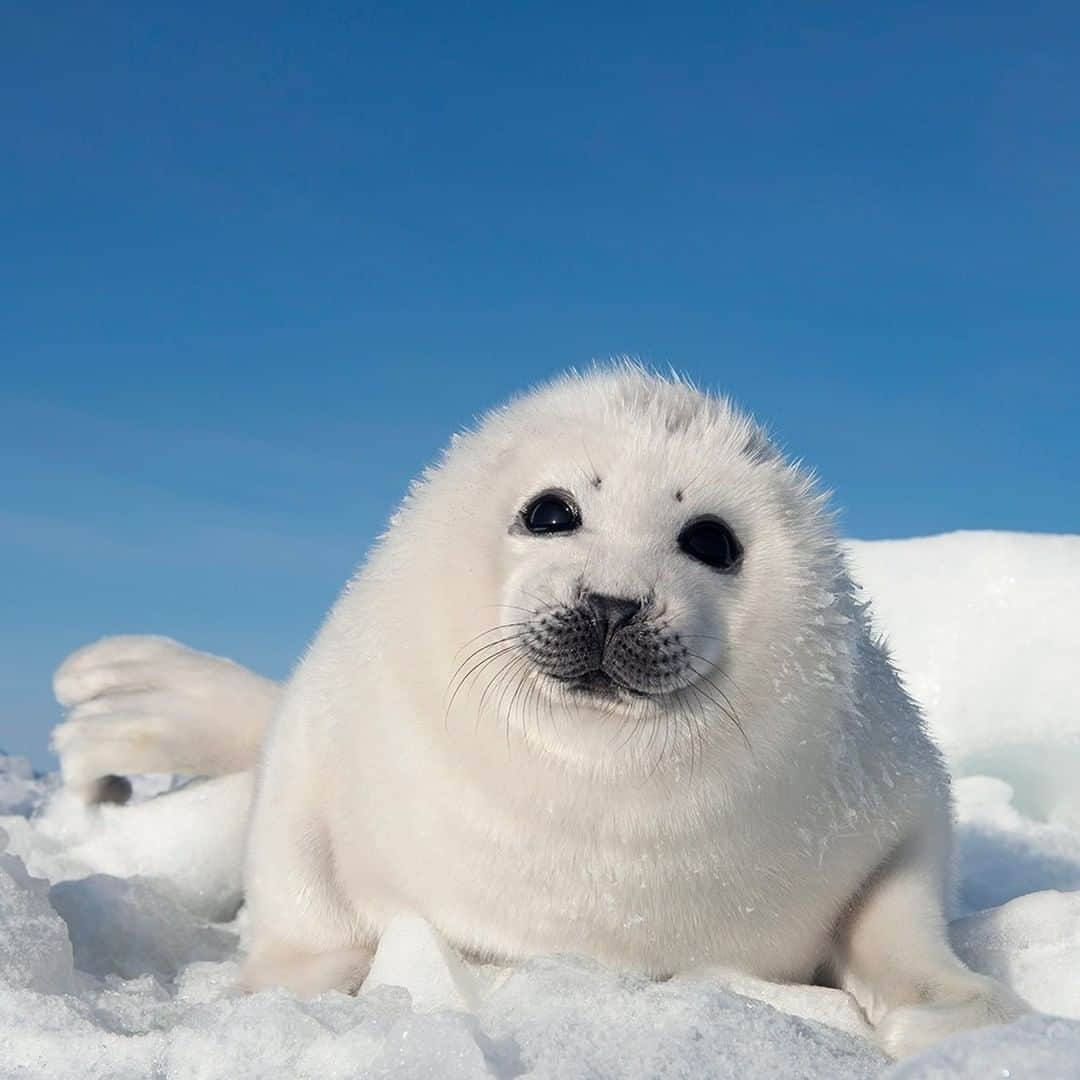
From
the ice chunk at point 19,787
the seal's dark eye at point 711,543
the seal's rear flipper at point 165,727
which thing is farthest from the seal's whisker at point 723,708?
the ice chunk at point 19,787

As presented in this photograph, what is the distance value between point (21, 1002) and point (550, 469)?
1.51 m

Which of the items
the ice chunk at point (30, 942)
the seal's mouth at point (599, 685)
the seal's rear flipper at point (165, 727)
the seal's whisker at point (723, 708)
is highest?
the seal's rear flipper at point (165, 727)

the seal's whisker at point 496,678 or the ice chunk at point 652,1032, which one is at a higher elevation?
the seal's whisker at point 496,678

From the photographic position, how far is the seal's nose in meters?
2.70

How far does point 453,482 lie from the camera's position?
11.1 ft

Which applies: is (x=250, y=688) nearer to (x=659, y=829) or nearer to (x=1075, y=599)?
(x=659, y=829)

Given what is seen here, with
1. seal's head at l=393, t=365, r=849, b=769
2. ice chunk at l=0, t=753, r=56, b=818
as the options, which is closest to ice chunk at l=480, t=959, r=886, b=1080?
seal's head at l=393, t=365, r=849, b=769

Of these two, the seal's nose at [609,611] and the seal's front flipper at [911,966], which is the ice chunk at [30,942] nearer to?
the seal's nose at [609,611]

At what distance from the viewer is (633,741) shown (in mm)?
2816

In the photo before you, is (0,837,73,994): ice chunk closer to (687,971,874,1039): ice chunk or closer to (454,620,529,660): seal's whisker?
(454,620,529,660): seal's whisker

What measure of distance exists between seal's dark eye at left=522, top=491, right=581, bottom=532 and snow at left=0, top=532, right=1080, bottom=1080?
892mm

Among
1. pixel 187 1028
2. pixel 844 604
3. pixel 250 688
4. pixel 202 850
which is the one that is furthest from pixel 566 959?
pixel 250 688

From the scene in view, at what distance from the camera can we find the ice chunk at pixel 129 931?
376 centimetres

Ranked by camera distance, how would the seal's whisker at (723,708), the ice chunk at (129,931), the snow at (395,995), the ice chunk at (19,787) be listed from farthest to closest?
the ice chunk at (19,787) < the ice chunk at (129,931) < the seal's whisker at (723,708) < the snow at (395,995)
